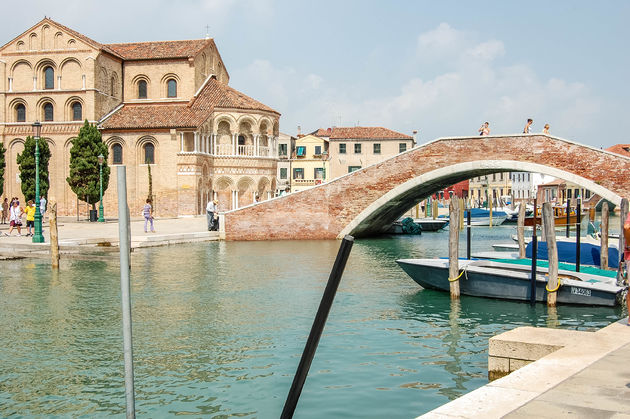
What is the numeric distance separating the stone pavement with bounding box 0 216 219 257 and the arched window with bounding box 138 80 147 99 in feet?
34.1

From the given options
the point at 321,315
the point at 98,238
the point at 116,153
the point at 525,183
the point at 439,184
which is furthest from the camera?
the point at 525,183

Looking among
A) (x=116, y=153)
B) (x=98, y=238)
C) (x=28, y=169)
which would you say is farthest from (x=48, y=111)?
(x=98, y=238)

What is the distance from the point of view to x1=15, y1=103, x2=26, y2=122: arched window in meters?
33.2

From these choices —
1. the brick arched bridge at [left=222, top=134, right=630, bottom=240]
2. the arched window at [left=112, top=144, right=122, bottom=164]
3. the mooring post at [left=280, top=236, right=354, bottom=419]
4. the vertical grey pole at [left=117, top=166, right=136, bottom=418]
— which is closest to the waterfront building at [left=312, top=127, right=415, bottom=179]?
the arched window at [left=112, top=144, right=122, bottom=164]

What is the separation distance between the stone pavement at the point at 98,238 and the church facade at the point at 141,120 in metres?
5.80

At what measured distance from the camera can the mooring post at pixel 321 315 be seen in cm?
392

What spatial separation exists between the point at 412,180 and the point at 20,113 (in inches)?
839

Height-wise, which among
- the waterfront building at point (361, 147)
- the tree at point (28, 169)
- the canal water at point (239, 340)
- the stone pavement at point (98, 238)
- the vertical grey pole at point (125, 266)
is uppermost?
the waterfront building at point (361, 147)

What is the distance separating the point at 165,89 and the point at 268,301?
82.7 ft

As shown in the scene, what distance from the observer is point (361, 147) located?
49344 millimetres

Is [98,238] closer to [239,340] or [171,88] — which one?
[239,340]

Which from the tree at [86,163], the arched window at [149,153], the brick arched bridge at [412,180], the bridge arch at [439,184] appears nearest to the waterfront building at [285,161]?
the arched window at [149,153]

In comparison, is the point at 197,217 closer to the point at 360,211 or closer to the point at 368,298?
the point at 360,211

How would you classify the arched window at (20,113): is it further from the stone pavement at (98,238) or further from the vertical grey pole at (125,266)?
the vertical grey pole at (125,266)
